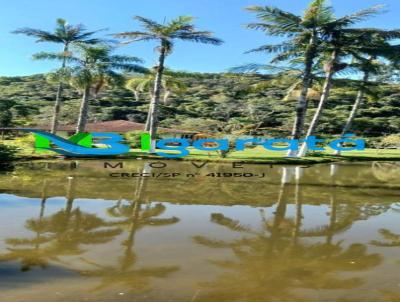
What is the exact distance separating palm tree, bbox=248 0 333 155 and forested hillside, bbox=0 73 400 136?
14.4 m

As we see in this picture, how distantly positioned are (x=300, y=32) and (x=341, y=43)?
222 cm

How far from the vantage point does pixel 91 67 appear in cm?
2534

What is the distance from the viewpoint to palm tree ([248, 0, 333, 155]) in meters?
21.2

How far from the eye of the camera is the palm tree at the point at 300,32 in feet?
69.6

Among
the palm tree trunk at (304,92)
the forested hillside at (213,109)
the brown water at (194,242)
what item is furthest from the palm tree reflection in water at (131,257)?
the forested hillside at (213,109)

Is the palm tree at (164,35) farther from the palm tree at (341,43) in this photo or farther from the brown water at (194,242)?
the brown water at (194,242)

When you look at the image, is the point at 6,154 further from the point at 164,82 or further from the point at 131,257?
the point at 164,82

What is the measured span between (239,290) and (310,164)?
16.5 meters

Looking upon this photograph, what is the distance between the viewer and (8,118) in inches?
1348

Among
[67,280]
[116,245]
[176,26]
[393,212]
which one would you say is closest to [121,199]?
[116,245]

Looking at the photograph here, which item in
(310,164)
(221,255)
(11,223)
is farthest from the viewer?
(310,164)

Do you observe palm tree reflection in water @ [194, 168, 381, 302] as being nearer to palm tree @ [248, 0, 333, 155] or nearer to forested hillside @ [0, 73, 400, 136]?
palm tree @ [248, 0, 333, 155]

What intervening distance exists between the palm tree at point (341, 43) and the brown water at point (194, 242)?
1188 centimetres

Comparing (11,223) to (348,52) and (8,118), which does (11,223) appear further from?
(8,118)
